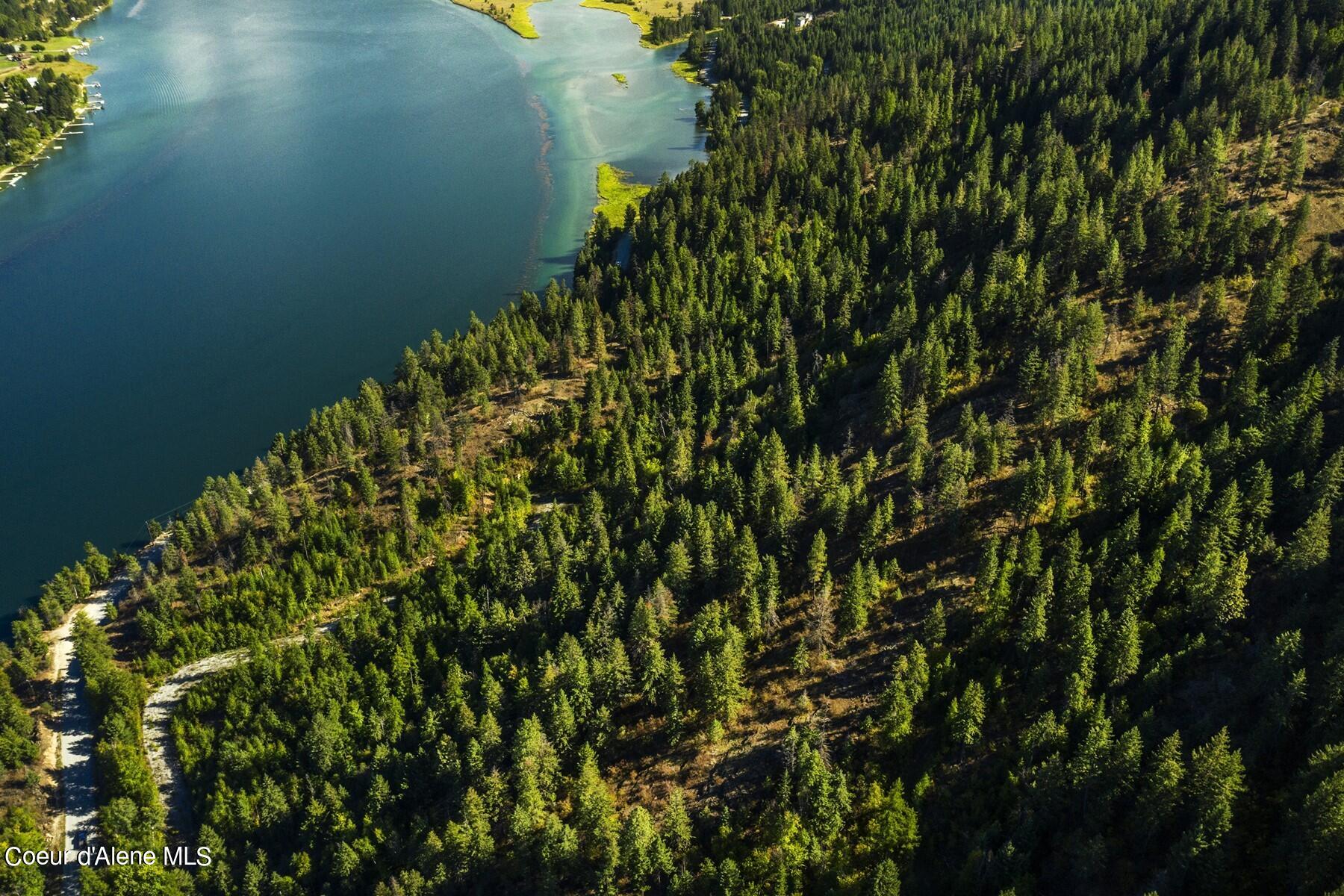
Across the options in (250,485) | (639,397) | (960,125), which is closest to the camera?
(250,485)

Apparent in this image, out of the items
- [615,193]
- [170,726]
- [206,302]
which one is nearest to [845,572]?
[170,726]

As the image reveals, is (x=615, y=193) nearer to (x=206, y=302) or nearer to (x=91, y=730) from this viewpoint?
(x=206, y=302)

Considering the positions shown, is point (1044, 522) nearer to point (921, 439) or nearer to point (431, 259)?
point (921, 439)

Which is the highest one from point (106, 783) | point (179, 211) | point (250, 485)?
point (179, 211)

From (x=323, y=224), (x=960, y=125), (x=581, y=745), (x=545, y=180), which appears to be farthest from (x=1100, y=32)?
(x=581, y=745)

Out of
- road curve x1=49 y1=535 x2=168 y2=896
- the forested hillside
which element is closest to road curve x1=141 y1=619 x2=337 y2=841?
the forested hillside

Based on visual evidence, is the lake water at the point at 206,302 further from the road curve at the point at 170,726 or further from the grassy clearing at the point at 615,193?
the road curve at the point at 170,726
